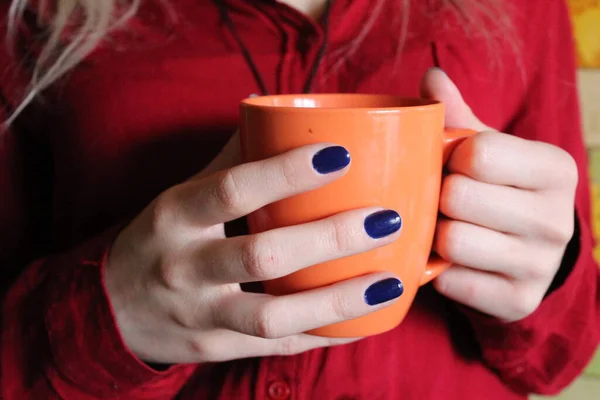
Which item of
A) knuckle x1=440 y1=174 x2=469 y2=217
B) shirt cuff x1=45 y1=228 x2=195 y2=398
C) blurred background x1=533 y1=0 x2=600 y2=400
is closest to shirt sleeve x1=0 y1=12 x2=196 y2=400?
shirt cuff x1=45 y1=228 x2=195 y2=398

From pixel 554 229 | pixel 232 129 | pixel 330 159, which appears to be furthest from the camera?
pixel 232 129

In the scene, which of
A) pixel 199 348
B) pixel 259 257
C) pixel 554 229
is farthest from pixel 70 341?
pixel 554 229

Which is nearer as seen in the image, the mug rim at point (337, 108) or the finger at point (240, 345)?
the mug rim at point (337, 108)

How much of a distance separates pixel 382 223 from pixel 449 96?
17 centimetres

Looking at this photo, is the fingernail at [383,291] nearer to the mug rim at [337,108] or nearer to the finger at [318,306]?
the finger at [318,306]

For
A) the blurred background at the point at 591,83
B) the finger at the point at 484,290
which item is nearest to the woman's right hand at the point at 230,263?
the finger at the point at 484,290

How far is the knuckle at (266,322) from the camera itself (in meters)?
0.44

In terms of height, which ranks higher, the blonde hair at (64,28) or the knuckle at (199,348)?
the blonde hair at (64,28)

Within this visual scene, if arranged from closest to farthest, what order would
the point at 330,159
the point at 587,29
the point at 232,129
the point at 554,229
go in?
the point at 330,159 < the point at 554,229 < the point at 232,129 < the point at 587,29

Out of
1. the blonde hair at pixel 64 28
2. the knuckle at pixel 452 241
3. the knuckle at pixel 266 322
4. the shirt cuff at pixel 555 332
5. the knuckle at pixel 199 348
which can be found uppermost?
the blonde hair at pixel 64 28

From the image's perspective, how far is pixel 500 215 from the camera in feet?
1.56

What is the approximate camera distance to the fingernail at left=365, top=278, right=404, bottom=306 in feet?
1.44

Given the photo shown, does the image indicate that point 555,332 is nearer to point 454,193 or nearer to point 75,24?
point 454,193

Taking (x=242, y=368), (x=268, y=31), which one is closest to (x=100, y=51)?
(x=268, y=31)
